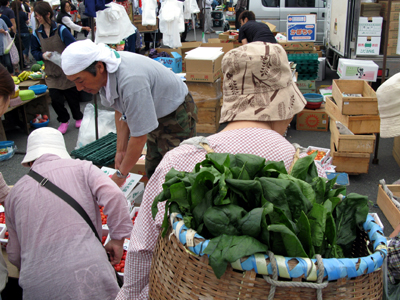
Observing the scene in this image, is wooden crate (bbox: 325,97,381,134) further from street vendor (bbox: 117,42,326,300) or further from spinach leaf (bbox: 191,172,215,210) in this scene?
spinach leaf (bbox: 191,172,215,210)

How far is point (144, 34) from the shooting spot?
11.7 metres

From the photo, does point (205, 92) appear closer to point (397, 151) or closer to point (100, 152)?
point (100, 152)

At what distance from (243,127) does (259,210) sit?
0.65 metres

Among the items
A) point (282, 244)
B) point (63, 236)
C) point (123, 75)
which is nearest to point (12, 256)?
point (63, 236)

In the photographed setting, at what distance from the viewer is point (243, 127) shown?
1.38 metres

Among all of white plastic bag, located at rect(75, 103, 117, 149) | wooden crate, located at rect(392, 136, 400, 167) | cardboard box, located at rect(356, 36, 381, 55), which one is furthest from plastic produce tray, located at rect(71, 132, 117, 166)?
cardboard box, located at rect(356, 36, 381, 55)

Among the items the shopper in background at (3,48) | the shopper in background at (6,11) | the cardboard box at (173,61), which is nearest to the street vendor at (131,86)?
the cardboard box at (173,61)

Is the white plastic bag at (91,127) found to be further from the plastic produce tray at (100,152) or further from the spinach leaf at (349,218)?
the spinach leaf at (349,218)

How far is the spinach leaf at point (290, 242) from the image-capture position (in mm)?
730

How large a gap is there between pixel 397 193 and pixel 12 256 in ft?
11.4

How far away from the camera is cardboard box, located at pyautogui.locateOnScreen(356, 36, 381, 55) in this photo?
A: 20.1ft

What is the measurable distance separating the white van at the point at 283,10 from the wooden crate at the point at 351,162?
6.09 m

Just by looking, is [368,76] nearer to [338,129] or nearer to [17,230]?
[338,129]

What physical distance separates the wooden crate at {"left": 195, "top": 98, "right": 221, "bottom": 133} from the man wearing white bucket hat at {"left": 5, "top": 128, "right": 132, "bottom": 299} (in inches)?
151
